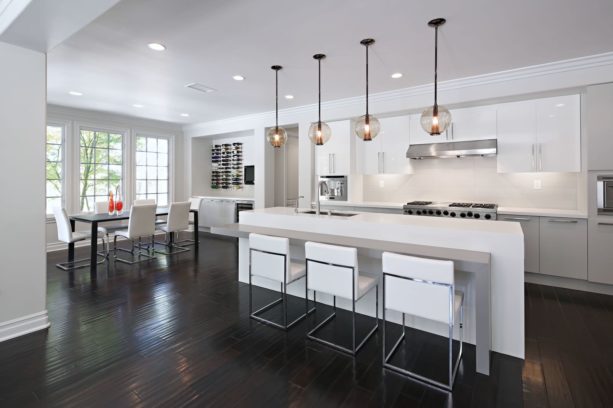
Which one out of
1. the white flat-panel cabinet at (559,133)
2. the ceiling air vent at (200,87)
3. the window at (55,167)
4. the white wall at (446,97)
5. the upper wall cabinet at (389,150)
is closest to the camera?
the white wall at (446,97)

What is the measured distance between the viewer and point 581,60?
3.58 meters

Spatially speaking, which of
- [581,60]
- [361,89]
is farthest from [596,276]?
[361,89]

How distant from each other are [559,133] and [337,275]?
3.51 meters

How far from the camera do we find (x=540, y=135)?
405 cm

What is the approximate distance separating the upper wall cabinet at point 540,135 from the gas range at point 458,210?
59 cm

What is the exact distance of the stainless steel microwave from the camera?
3.52 m

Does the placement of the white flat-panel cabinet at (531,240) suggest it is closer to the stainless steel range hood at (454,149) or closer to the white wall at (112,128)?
the stainless steel range hood at (454,149)

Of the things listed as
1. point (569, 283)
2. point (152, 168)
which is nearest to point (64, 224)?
point (152, 168)

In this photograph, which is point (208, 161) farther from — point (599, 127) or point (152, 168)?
point (599, 127)

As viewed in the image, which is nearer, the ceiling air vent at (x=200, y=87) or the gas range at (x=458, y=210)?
the gas range at (x=458, y=210)

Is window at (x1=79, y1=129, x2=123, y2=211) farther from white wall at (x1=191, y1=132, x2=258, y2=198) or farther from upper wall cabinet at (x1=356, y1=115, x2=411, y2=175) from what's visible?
upper wall cabinet at (x1=356, y1=115, x2=411, y2=175)

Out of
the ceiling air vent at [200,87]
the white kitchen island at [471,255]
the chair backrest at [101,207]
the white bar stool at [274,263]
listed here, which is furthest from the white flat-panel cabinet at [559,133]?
the chair backrest at [101,207]

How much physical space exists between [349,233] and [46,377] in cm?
249

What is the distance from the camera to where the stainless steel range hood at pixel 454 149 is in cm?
428
